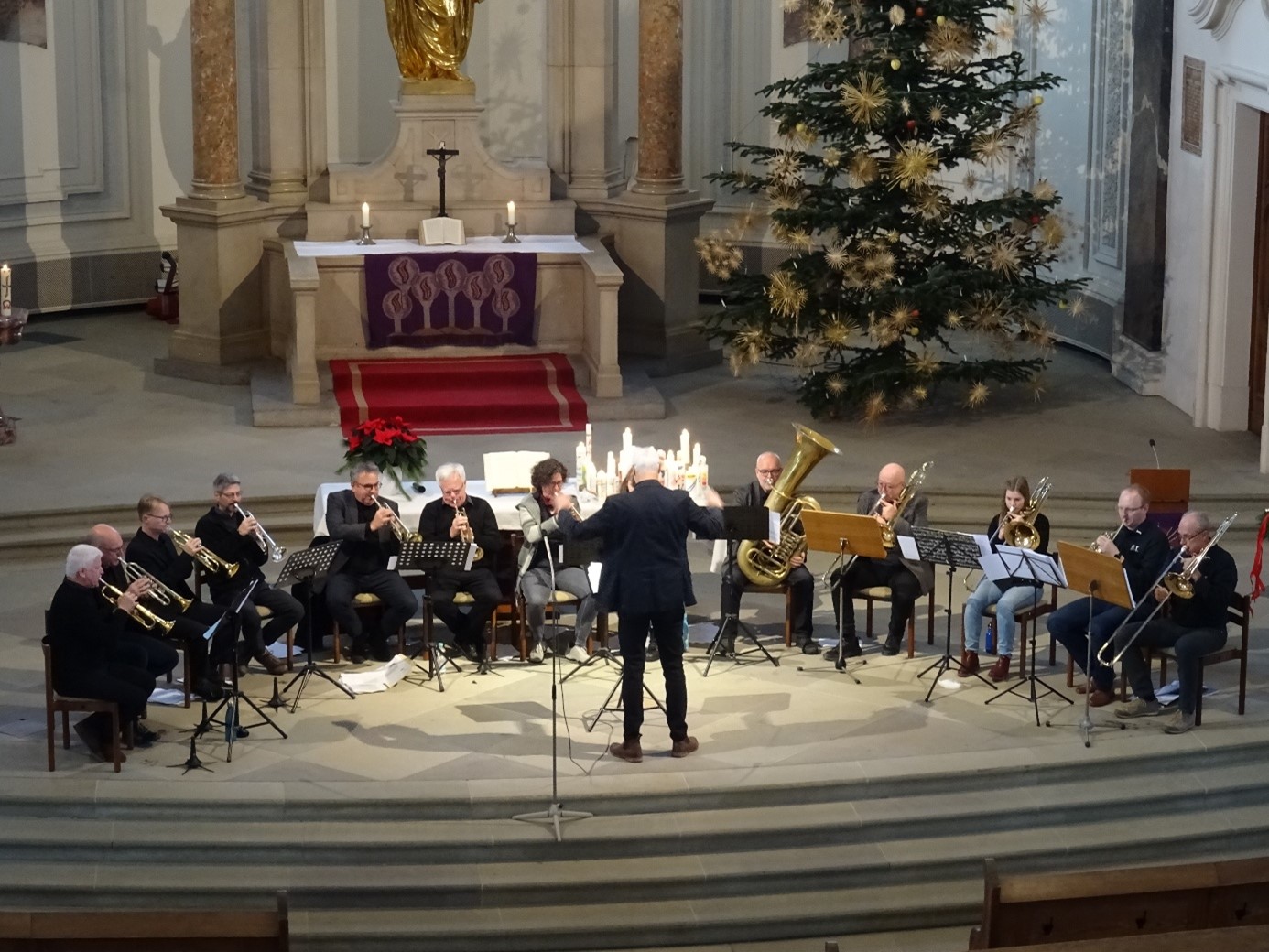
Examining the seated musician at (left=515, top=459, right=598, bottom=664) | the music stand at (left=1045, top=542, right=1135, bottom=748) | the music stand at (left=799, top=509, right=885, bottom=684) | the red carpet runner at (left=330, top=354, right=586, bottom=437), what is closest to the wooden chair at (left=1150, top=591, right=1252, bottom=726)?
the music stand at (left=1045, top=542, right=1135, bottom=748)

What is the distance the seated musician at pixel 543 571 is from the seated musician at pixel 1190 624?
8.79ft

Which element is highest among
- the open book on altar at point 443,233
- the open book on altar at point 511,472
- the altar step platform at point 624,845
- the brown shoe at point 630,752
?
the open book on altar at point 443,233

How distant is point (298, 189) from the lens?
16.9 metres

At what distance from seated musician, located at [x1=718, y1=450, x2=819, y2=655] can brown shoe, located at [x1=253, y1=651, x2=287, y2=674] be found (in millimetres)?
2273

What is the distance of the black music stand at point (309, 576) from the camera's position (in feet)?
33.8

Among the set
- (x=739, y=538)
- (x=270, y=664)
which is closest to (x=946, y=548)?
(x=739, y=538)

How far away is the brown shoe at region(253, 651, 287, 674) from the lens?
1091 cm

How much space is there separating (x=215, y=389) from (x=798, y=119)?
4801mm

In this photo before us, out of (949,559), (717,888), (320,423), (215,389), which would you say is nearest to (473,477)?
(320,423)

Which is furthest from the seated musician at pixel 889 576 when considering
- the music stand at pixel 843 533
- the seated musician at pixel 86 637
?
the seated musician at pixel 86 637

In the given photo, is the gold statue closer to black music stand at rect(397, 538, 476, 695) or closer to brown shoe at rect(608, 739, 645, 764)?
black music stand at rect(397, 538, 476, 695)

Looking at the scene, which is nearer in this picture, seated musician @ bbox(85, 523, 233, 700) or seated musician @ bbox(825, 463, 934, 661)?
seated musician @ bbox(85, 523, 233, 700)

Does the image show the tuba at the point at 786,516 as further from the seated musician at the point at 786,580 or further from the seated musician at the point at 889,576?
the seated musician at the point at 889,576

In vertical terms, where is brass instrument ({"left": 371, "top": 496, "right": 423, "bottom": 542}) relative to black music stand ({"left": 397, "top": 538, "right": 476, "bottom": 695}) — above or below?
above
